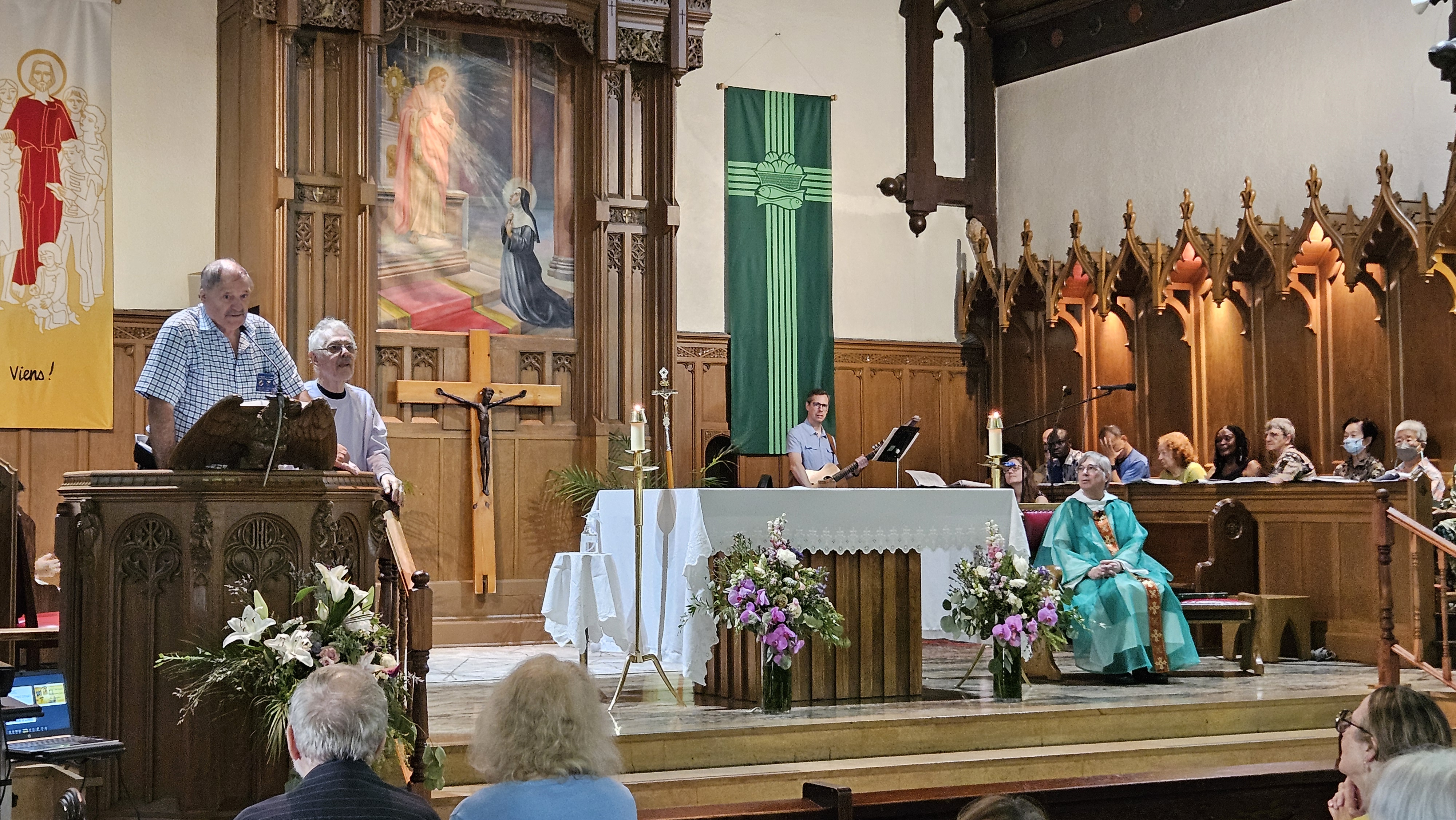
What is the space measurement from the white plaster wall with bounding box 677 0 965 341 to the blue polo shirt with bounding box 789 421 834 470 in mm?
2089

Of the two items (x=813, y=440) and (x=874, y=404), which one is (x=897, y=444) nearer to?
(x=813, y=440)

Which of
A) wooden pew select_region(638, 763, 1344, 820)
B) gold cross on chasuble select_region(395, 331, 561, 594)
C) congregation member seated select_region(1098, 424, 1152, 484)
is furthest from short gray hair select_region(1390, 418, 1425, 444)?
wooden pew select_region(638, 763, 1344, 820)

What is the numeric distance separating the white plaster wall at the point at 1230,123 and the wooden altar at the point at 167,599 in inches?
348

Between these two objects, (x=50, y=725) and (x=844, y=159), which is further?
(x=844, y=159)

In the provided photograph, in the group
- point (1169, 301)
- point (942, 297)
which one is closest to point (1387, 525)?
point (1169, 301)

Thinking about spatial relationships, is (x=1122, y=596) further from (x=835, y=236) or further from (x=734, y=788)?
(x=835, y=236)

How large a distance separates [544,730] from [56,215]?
8.53 m

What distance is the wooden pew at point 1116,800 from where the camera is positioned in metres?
3.67

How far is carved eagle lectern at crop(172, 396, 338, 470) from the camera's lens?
460cm

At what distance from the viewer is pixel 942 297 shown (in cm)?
1407

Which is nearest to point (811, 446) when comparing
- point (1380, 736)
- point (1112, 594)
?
point (1112, 594)

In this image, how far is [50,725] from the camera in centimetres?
428

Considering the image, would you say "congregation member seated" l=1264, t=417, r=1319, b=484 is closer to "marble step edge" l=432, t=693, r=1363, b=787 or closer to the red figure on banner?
"marble step edge" l=432, t=693, r=1363, b=787

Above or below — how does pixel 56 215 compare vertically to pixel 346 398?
above
